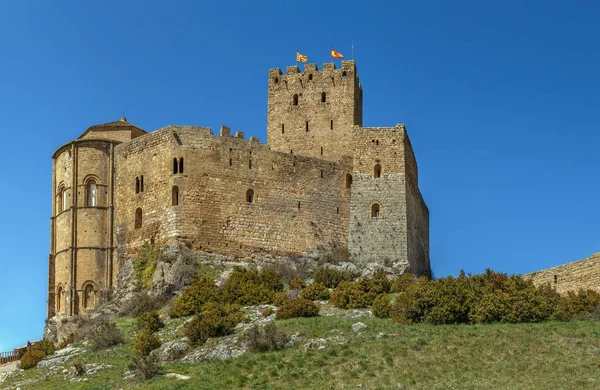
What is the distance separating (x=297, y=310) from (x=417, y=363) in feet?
26.8

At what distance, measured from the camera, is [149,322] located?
131ft

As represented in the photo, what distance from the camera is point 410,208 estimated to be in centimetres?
5075

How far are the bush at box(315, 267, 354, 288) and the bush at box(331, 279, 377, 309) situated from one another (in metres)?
2.69

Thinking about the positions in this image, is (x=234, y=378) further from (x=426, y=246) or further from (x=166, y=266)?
(x=426, y=246)

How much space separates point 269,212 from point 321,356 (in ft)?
52.4

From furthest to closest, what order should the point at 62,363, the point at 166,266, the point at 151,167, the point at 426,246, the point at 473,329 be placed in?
the point at 426,246, the point at 151,167, the point at 166,266, the point at 62,363, the point at 473,329

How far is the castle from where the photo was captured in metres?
46.9

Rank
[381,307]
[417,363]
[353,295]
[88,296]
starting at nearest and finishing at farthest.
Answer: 1. [417,363]
2. [381,307]
3. [353,295]
4. [88,296]

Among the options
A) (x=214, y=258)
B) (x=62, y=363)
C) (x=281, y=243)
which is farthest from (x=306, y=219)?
(x=62, y=363)

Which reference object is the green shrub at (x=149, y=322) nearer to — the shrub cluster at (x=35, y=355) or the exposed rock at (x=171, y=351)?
the exposed rock at (x=171, y=351)

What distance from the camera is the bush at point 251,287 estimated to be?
4162 centimetres

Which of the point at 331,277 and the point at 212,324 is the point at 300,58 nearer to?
the point at 331,277

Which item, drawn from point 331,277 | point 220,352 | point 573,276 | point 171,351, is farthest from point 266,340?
point 573,276

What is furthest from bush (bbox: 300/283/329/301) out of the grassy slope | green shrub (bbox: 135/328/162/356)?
green shrub (bbox: 135/328/162/356)
